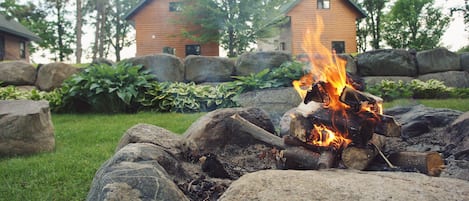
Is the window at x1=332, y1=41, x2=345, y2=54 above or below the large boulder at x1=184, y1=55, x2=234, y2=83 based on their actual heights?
above

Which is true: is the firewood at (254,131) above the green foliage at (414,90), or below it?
below

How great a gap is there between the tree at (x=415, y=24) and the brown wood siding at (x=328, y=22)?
3463mm

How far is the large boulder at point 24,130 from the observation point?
13.8ft

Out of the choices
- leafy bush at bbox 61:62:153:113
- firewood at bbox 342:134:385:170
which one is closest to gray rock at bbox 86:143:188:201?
firewood at bbox 342:134:385:170

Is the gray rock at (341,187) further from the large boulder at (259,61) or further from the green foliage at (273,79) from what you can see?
the large boulder at (259,61)

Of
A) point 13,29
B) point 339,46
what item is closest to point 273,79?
point 339,46

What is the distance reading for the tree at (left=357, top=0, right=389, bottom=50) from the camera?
24.2 metres

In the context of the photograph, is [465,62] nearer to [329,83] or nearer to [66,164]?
[329,83]

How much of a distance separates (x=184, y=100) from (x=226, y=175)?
5.25m

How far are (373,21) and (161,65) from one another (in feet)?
67.6

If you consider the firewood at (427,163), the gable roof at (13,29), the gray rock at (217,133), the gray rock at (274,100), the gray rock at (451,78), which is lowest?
the firewood at (427,163)

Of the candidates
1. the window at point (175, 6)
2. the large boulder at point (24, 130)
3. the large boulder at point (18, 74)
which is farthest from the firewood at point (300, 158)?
the window at point (175, 6)

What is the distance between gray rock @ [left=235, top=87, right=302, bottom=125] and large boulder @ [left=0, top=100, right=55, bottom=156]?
3471 mm

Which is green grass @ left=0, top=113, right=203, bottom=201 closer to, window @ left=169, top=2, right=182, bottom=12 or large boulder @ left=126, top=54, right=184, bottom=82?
large boulder @ left=126, top=54, right=184, bottom=82
